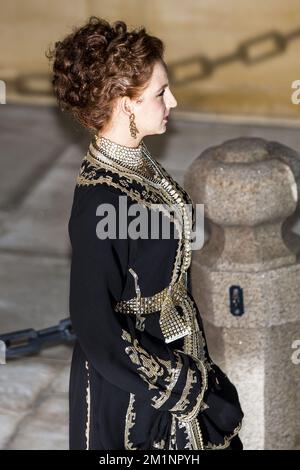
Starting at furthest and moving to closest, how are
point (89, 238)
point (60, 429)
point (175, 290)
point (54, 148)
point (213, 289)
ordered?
1. point (54, 148)
2. point (60, 429)
3. point (213, 289)
4. point (175, 290)
5. point (89, 238)

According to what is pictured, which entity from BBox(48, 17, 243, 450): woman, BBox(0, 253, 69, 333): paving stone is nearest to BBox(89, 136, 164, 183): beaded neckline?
BBox(48, 17, 243, 450): woman

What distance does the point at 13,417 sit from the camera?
584 centimetres

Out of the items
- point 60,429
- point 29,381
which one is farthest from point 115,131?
point 29,381

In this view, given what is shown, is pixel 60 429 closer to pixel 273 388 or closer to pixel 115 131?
pixel 273 388

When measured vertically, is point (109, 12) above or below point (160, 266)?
above

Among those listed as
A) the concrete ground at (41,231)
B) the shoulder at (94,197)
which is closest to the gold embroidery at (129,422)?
the shoulder at (94,197)

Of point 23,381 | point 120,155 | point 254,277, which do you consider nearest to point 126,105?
point 120,155

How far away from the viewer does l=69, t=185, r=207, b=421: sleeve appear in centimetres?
330

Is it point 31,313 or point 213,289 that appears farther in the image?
point 31,313

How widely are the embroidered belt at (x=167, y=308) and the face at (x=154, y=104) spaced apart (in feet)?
1.49

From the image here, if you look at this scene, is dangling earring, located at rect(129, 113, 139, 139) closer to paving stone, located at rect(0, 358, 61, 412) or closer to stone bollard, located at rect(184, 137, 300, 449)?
stone bollard, located at rect(184, 137, 300, 449)

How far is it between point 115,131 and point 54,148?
6.37 meters

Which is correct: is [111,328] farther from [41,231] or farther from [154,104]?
[41,231]

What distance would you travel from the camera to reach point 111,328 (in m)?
3.32
